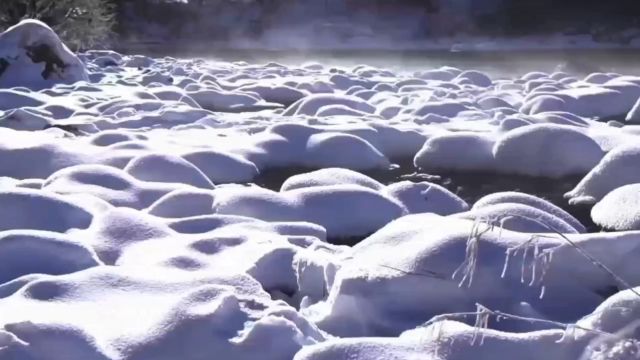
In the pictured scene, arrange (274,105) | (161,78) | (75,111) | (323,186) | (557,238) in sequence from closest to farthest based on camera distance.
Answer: (557,238), (323,186), (75,111), (274,105), (161,78)

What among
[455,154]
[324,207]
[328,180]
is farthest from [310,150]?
[324,207]

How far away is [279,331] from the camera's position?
85.4 inches

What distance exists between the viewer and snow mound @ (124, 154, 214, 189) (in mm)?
4105

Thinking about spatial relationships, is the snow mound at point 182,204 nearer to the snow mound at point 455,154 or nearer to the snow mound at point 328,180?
the snow mound at point 328,180

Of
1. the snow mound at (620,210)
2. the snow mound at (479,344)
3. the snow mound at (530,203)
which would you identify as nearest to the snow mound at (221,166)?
the snow mound at (530,203)

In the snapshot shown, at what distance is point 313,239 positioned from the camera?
10.2 ft

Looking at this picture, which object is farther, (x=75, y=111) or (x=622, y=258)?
(x=75, y=111)

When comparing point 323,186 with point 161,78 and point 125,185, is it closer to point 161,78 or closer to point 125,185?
point 125,185

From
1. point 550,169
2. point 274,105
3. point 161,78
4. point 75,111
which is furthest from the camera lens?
point 161,78

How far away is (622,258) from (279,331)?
3.38 feet

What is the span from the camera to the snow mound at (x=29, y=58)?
350 inches

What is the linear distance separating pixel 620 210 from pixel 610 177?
515 mm

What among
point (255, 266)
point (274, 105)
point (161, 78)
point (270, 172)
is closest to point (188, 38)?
point (161, 78)

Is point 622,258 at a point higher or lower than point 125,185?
higher
